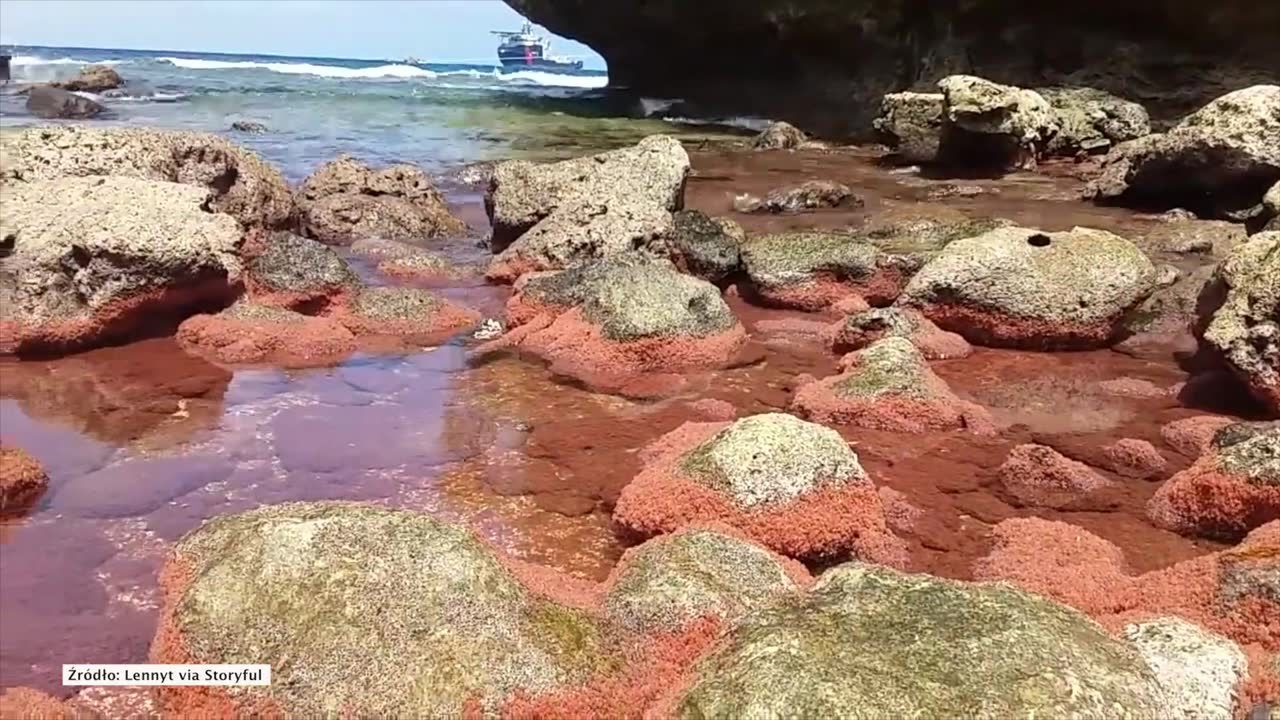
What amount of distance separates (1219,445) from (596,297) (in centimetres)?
518

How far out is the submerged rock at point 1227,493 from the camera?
5.79 m

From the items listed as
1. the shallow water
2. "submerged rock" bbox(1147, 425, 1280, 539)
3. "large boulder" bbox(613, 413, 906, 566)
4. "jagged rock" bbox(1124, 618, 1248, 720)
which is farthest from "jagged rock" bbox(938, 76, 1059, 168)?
"jagged rock" bbox(1124, 618, 1248, 720)

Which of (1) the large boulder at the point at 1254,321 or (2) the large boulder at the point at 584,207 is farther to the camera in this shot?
(2) the large boulder at the point at 584,207

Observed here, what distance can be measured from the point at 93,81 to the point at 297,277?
44.2 m

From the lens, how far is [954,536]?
6043mm

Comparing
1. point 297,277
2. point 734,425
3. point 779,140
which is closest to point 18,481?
point 734,425

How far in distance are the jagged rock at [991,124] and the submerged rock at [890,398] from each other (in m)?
13.6

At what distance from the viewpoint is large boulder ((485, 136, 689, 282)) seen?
12000mm

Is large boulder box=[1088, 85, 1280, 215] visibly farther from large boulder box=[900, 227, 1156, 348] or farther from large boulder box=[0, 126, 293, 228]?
large boulder box=[0, 126, 293, 228]

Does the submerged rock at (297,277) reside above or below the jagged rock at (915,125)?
below

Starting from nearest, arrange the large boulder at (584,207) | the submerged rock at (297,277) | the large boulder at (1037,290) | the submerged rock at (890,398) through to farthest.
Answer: the submerged rock at (890,398) < the large boulder at (1037,290) < the submerged rock at (297,277) < the large boulder at (584,207)

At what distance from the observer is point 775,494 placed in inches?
227

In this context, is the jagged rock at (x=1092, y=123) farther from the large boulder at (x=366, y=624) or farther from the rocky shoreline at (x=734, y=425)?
the large boulder at (x=366, y=624)

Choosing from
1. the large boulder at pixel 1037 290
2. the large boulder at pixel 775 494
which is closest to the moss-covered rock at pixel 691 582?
the large boulder at pixel 775 494
